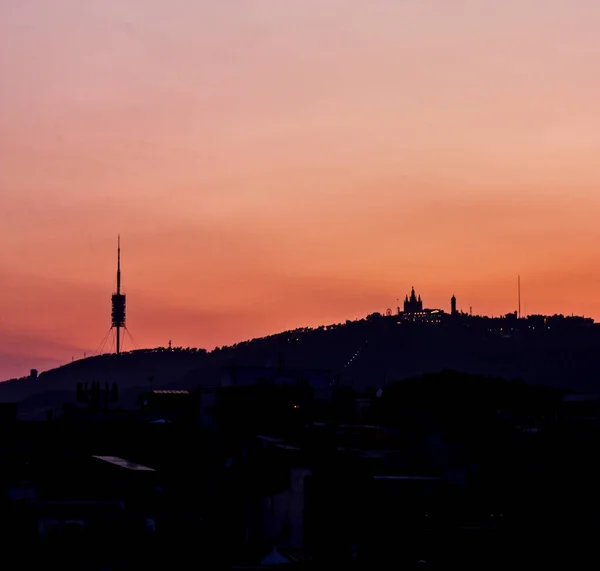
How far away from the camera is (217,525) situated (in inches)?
3100

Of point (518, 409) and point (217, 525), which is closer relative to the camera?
point (217, 525)

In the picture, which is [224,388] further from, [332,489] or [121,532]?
[121,532]

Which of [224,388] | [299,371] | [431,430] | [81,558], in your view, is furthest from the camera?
[299,371]

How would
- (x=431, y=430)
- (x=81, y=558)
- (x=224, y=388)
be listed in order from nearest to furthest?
(x=81, y=558)
(x=431, y=430)
(x=224, y=388)

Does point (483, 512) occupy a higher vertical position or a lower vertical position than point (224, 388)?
lower

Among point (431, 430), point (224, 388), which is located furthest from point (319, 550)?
point (224, 388)

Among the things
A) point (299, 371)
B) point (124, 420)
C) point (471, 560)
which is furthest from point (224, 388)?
point (471, 560)

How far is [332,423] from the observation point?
111m

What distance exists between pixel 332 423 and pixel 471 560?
127ft

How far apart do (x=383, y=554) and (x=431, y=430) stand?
35.3 m

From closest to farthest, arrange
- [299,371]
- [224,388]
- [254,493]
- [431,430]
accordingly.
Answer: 1. [254,493]
2. [431,430]
3. [224,388]
4. [299,371]

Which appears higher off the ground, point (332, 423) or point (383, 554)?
point (332, 423)

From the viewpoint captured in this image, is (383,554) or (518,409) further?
(518,409)

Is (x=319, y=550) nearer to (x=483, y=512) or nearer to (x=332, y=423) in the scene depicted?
(x=483, y=512)
